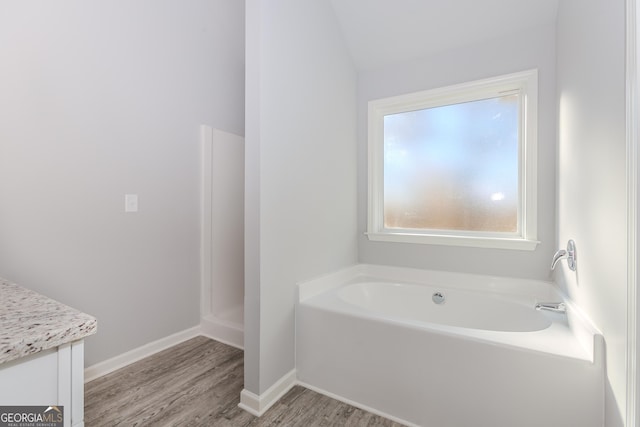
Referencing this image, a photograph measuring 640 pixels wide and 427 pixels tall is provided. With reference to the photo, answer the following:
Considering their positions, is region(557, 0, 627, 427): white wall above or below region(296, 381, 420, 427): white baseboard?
above

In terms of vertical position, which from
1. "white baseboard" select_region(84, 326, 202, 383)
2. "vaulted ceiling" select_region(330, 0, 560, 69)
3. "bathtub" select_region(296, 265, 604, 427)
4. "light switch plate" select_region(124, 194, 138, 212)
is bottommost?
"white baseboard" select_region(84, 326, 202, 383)

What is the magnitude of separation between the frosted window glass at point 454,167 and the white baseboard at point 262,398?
1480 millimetres

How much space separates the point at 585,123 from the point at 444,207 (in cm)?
108

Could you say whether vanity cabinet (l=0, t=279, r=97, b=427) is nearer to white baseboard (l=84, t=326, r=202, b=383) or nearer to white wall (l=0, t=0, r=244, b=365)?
white wall (l=0, t=0, r=244, b=365)

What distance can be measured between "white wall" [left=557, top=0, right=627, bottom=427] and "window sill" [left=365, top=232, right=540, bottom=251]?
1.09ft

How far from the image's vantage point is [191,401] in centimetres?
170

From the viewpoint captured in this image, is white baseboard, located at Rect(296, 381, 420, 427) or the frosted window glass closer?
white baseboard, located at Rect(296, 381, 420, 427)

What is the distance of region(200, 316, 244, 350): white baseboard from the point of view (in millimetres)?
2363

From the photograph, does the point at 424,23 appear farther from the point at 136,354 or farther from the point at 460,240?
the point at 136,354

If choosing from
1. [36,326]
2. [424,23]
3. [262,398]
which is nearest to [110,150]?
[36,326]

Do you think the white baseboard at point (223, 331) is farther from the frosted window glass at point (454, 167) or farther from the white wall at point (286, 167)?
the frosted window glass at point (454, 167)

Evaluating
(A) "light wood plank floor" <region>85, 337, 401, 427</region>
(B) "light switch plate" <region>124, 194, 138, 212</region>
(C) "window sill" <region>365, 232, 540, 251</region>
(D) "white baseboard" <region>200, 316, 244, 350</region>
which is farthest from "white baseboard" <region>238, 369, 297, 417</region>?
(B) "light switch plate" <region>124, 194, 138, 212</region>

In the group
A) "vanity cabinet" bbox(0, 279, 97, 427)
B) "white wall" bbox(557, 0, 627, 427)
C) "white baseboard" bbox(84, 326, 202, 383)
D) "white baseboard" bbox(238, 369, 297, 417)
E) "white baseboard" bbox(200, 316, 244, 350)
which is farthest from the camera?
"white baseboard" bbox(200, 316, 244, 350)

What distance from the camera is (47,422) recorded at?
0.61 m
